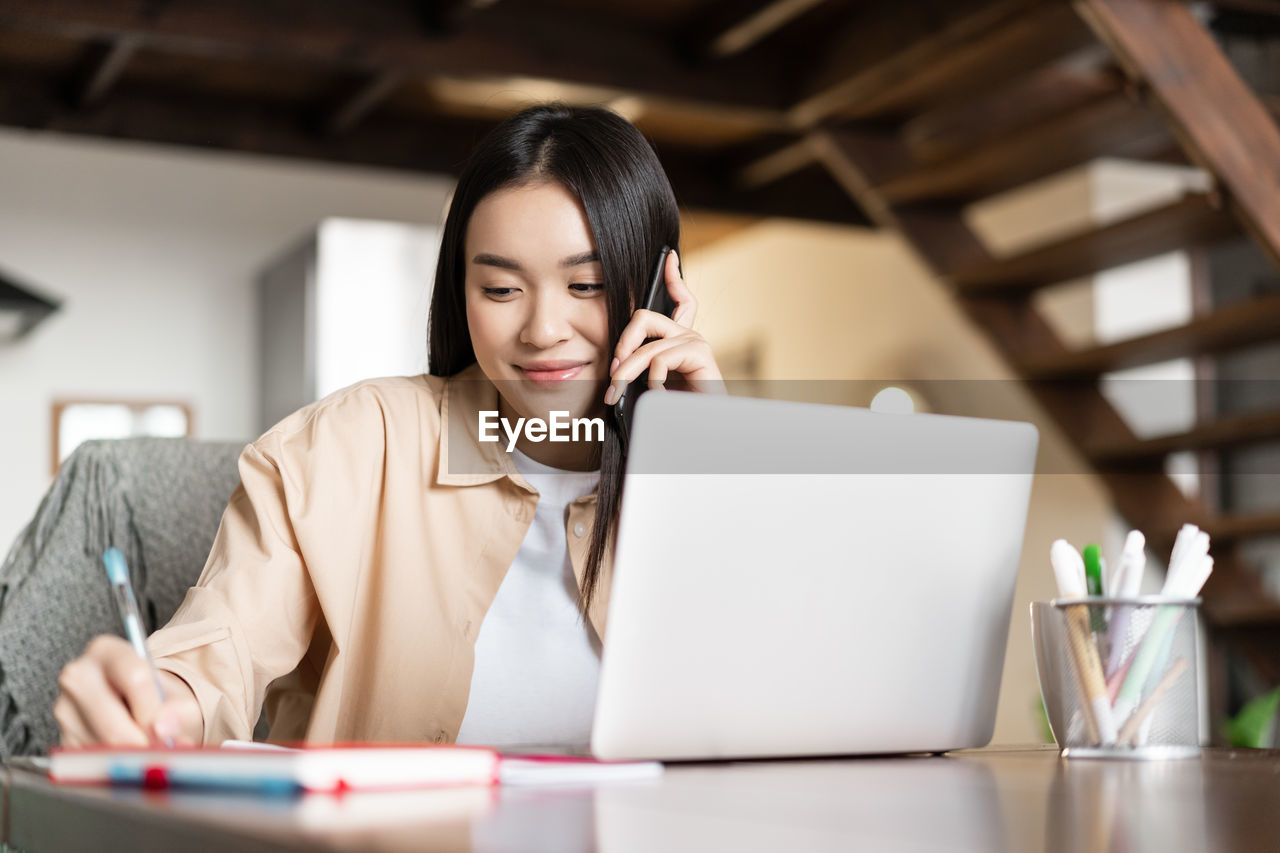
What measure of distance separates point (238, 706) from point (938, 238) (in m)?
2.67

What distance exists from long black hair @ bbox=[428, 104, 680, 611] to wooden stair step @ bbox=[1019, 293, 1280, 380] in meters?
1.72

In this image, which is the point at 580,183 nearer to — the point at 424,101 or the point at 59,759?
the point at 59,759

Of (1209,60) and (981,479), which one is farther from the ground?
(1209,60)

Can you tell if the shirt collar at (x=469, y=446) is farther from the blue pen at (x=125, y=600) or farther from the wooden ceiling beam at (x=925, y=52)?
the wooden ceiling beam at (x=925, y=52)

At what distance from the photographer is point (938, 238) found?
10.9 feet

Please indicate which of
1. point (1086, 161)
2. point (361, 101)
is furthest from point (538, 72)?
point (1086, 161)

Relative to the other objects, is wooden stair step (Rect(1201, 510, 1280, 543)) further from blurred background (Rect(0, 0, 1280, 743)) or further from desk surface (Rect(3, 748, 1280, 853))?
desk surface (Rect(3, 748, 1280, 853))

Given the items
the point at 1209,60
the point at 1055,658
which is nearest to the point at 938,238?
the point at 1209,60

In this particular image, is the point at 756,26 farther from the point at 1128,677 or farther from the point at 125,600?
the point at 125,600

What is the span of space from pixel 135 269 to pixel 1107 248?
2.87m

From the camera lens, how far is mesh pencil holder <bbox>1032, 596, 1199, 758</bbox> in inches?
37.9

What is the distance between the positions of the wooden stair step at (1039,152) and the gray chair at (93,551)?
206cm

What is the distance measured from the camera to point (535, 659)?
1292 mm

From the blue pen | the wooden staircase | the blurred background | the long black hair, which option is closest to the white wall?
the blurred background
